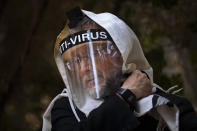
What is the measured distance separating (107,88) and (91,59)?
0.68 ft

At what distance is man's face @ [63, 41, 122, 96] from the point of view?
99.0 inches

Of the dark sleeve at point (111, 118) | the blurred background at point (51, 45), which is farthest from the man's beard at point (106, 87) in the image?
the blurred background at point (51, 45)

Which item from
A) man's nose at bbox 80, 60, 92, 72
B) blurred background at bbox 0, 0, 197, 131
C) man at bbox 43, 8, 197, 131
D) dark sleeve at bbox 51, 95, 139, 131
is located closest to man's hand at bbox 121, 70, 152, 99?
man at bbox 43, 8, 197, 131

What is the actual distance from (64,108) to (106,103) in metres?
0.38

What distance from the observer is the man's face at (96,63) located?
2.51m

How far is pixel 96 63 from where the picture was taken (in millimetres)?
2549

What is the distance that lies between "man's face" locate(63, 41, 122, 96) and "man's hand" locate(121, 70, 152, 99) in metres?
0.12

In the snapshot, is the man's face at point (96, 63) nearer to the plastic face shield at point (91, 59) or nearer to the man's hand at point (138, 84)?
the plastic face shield at point (91, 59)

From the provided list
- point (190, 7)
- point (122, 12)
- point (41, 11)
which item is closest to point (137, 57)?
point (190, 7)

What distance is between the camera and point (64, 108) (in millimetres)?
2625

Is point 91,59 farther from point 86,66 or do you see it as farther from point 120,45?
point 120,45

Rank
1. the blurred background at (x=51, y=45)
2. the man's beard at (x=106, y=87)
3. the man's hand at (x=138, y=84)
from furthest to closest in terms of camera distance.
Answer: the blurred background at (x=51, y=45), the man's beard at (x=106, y=87), the man's hand at (x=138, y=84)

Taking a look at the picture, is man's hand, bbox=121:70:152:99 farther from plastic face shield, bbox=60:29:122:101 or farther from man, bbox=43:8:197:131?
plastic face shield, bbox=60:29:122:101

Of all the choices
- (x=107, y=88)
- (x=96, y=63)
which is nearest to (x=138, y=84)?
(x=107, y=88)
